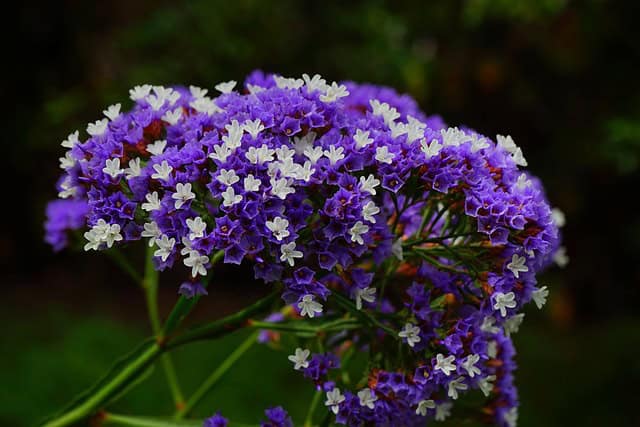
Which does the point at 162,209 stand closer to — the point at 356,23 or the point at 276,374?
the point at 276,374

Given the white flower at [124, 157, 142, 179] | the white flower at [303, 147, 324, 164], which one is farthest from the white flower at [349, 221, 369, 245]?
the white flower at [124, 157, 142, 179]

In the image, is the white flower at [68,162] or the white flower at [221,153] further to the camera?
the white flower at [68,162]

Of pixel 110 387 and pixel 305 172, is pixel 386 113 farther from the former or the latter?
pixel 110 387

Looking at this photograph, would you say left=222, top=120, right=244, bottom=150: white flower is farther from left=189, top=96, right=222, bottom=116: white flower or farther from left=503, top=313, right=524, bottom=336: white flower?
left=503, top=313, right=524, bottom=336: white flower

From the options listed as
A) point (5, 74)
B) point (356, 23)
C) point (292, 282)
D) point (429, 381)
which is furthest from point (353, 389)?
point (5, 74)

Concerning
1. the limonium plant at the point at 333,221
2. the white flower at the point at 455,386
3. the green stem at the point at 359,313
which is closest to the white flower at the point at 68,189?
the limonium plant at the point at 333,221

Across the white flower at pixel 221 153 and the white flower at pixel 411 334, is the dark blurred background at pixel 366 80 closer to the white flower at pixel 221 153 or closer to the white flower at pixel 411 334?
the white flower at pixel 411 334

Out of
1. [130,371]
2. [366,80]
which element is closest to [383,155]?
[130,371]
